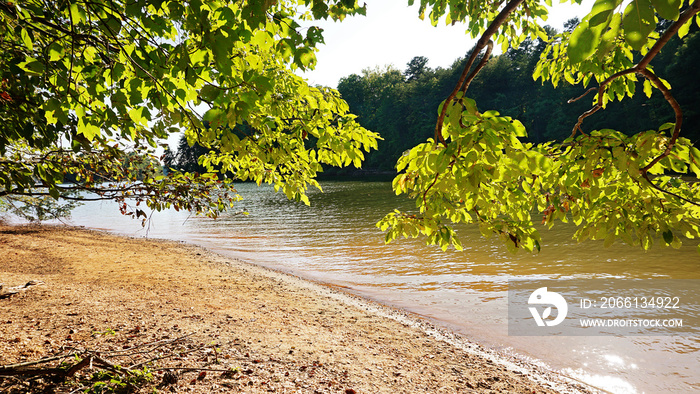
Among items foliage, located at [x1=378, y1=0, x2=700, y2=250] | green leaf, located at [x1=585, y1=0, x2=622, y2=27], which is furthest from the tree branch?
green leaf, located at [x1=585, y1=0, x2=622, y2=27]

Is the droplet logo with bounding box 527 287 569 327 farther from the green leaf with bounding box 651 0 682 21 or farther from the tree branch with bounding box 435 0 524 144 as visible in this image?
the green leaf with bounding box 651 0 682 21

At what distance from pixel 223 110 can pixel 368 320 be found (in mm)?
5404

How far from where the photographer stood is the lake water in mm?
5332

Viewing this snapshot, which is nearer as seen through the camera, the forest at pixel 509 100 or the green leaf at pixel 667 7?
the green leaf at pixel 667 7

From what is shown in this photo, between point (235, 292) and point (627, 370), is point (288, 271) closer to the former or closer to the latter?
point (235, 292)

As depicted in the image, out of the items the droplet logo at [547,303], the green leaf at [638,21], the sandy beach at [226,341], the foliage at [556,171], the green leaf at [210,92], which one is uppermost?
the green leaf at [210,92]

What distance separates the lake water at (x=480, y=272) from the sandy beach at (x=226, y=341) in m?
0.78

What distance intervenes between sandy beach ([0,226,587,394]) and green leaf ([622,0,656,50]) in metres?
4.02

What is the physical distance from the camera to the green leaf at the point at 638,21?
0.83m

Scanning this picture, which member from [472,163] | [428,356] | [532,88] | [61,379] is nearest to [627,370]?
[428,356]

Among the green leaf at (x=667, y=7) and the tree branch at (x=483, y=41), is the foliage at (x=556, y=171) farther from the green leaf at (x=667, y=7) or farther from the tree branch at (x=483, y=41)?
the green leaf at (x=667, y=7)

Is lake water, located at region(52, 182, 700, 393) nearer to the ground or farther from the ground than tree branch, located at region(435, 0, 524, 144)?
nearer to the ground

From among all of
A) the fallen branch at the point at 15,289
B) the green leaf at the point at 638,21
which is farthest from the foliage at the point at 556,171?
the fallen branch at the point at 15,289

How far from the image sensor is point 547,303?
304 inches
